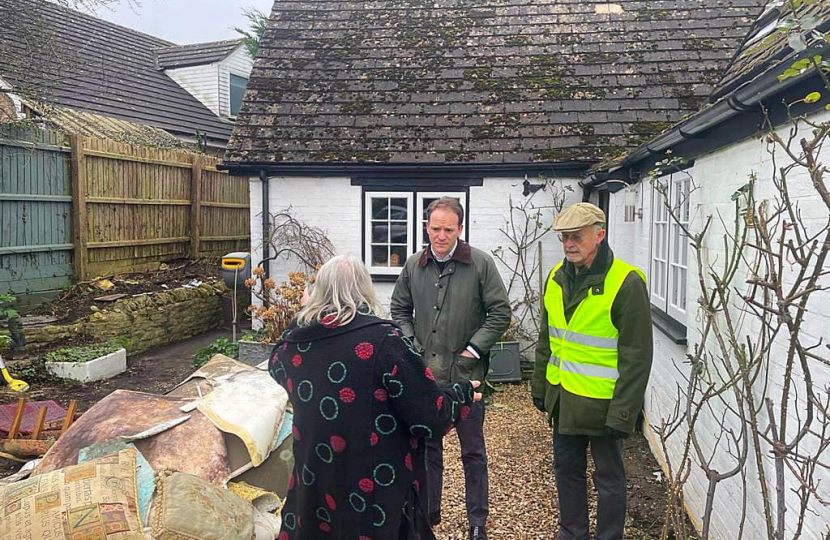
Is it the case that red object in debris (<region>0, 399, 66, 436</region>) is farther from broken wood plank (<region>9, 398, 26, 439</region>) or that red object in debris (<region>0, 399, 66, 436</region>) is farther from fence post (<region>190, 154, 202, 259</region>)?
fence post (<region>190, 154, 202, 259</region>)

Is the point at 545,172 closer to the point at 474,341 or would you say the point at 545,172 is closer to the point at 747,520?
the point at 474,341

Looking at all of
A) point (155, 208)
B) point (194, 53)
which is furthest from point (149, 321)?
point (194, 53)

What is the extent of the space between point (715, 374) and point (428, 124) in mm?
6360

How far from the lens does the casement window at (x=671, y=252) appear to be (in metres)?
4.86

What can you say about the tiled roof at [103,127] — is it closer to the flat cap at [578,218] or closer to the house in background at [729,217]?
the house in background at [729,217]

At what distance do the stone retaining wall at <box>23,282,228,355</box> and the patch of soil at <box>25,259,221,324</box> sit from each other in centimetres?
32

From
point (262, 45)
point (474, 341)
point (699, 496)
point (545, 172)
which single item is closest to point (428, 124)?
point (545, 172)

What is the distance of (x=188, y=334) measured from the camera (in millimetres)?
10875

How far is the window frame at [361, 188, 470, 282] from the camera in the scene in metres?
9.10

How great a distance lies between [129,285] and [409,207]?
5.04 m

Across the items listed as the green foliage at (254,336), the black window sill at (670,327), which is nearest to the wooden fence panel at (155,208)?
the green foliage at (254,336)

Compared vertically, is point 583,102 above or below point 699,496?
above

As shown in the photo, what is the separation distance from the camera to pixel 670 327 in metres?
4.92

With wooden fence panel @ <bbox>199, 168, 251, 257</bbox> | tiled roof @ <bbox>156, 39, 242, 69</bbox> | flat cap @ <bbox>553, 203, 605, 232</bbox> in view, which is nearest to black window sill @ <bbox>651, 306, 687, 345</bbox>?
flat cap @ <bbox>553, 203, 605, 232</bbox>
